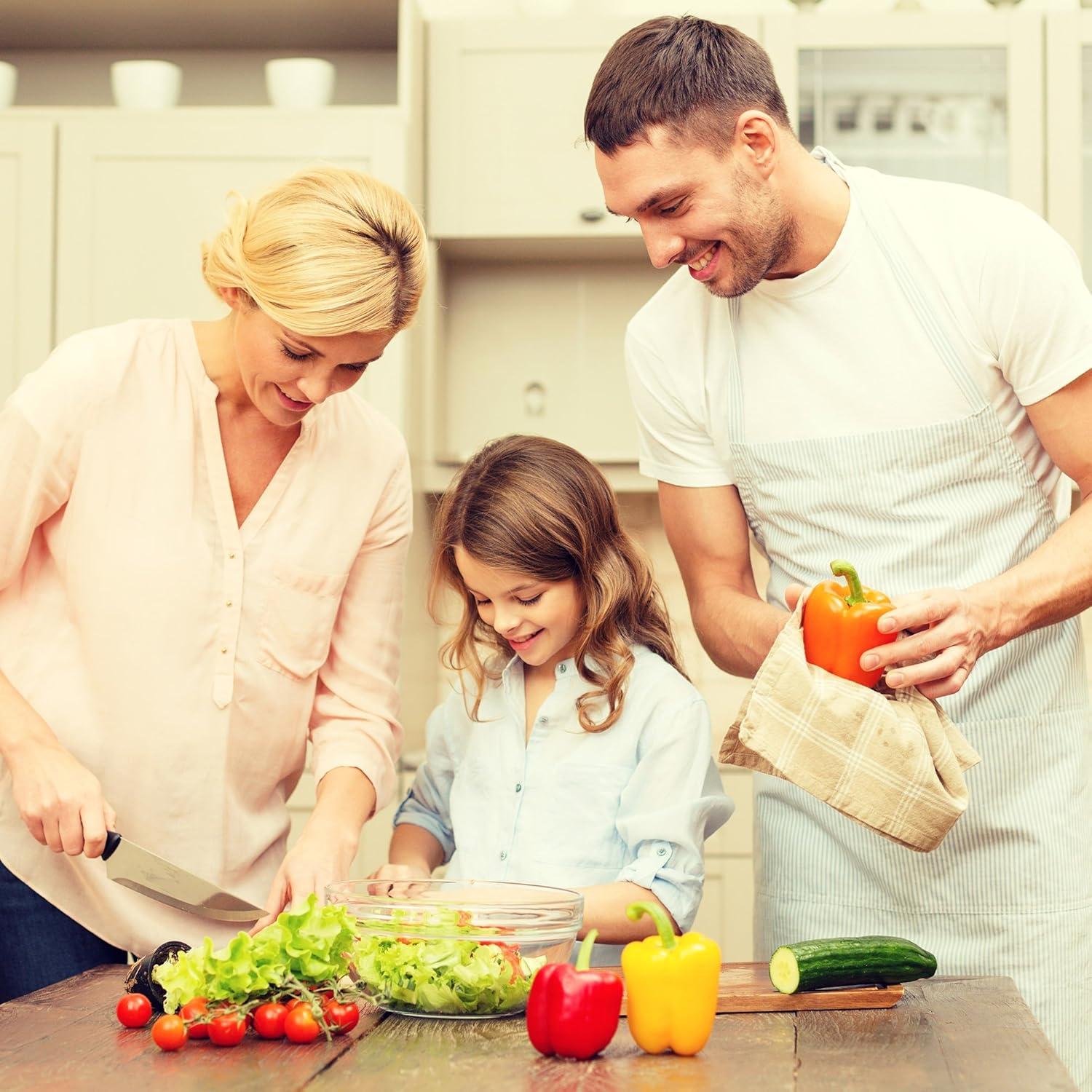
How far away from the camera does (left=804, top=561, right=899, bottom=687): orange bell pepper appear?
1.28m

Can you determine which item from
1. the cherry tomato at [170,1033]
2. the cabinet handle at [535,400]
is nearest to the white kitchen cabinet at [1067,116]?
the cabinet handle at [535,400]

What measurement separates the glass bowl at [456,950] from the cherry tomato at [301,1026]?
68mm

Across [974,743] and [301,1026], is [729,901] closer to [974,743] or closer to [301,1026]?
[974,743]

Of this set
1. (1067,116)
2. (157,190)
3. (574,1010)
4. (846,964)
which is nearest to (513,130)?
(157,190)

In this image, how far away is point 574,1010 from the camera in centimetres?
104

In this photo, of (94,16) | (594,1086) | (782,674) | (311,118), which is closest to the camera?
(594,1086)

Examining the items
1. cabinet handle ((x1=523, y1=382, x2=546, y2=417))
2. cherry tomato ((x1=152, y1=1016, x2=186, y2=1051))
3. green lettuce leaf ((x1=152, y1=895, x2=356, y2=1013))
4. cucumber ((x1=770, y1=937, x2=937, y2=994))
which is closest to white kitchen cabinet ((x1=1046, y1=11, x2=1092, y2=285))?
cabinet handle ((x1=523, y1=382, x2=546, y2=417))

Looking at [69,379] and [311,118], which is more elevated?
[311,118]

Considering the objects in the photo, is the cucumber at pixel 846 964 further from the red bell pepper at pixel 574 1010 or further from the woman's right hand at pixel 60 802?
the woman's right hand at pixel 60 802

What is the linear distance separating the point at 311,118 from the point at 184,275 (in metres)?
0.42

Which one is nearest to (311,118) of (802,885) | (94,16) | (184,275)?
(184,275)

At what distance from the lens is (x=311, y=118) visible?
9.39 feet

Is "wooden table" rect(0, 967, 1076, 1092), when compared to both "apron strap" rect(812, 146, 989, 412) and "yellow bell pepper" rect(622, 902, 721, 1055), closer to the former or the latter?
"yellow bell pepper" rect(622, 902, 721, 1055)

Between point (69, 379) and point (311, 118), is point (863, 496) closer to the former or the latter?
point (69, 379)
